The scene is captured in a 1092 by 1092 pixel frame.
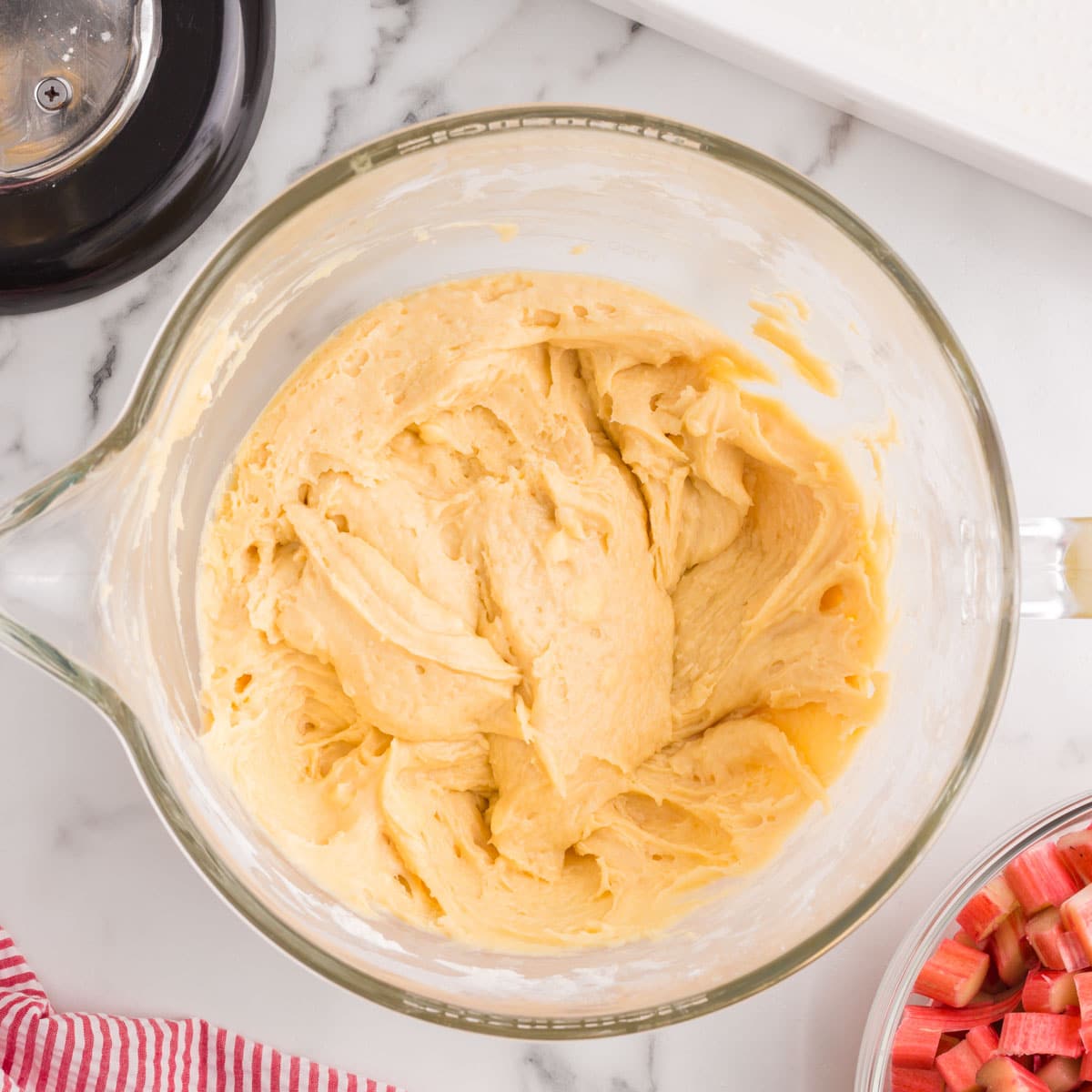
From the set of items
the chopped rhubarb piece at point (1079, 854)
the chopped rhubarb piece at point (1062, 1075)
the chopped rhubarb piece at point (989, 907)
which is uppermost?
the chopped rhubarb piece at point (1079, 854)

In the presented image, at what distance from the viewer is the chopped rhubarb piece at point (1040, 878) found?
1.60m

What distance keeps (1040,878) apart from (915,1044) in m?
0.28

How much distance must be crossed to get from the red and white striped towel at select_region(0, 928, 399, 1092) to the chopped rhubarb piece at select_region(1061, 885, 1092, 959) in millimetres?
929

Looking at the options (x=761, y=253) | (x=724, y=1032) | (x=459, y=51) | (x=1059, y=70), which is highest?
(x=459, y=51)

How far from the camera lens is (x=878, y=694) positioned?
1.45m

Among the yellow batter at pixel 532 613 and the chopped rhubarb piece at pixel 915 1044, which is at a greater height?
the yellow batter at pixel 532 613

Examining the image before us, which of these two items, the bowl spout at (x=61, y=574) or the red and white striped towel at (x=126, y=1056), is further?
the red and white striped towel at (x=126, y=1056)

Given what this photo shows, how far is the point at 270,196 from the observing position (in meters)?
1.62

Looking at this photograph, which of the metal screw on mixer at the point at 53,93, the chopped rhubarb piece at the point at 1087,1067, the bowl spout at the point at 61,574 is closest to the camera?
the bowl spout at the point at 61,574

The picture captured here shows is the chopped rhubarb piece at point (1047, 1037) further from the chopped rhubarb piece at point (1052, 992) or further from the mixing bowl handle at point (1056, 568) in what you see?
the mixing bowl handle at point (1056, 568)

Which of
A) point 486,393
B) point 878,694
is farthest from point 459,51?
point 878,694

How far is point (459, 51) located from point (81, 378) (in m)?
0.68

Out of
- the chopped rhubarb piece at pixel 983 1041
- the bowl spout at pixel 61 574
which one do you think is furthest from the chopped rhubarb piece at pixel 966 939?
the bowl spout at pixel 61 574

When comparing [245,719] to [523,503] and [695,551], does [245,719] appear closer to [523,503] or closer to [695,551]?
[523,503]
